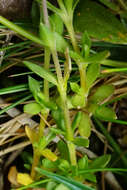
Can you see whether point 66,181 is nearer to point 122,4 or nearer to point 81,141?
point 81,141

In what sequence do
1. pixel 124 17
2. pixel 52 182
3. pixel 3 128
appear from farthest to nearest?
pixel 124 17 → pixel 3 128 → pixel 52 182

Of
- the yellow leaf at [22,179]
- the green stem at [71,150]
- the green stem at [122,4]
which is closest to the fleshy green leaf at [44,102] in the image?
the green stem at [71,150]

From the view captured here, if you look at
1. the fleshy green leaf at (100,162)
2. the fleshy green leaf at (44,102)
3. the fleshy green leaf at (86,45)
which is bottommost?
the fleshy green leaf at (100,162)

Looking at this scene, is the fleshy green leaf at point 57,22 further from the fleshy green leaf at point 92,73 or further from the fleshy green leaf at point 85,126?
the fleshy green leaf at point 85,126

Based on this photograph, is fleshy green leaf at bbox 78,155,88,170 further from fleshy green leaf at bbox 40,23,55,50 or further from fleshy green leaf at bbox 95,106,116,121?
fleshy green leaf at bbox 40,23,55,50

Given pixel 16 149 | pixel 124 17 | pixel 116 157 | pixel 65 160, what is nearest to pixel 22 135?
pixel 16 149

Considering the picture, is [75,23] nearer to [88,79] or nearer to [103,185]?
[88,79]

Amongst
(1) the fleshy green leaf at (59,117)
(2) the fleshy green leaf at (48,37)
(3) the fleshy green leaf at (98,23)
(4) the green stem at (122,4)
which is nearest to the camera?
(2) the fleshy green leaf at (48,37)

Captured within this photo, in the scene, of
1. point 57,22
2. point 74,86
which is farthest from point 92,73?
point 57,22
